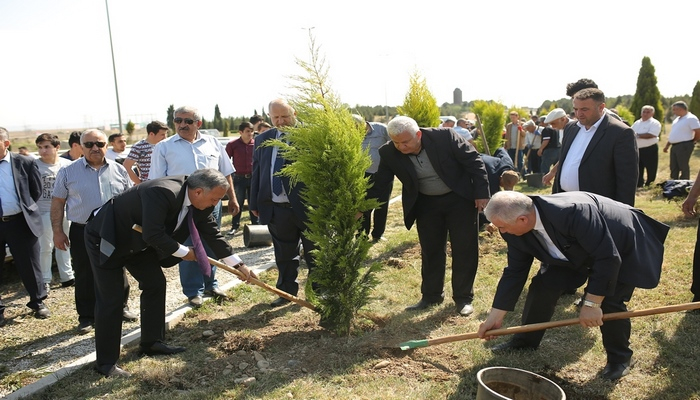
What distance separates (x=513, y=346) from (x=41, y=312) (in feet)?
16.3

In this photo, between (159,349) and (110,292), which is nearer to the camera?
(110,292)

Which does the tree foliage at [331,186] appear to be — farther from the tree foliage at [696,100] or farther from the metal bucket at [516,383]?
the tree foliage at [696,100]

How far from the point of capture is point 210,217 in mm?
4867

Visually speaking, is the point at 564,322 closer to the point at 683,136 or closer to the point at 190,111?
the point at 190,111

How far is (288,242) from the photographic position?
19.1 feet

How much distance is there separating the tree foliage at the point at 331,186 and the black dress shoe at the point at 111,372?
1.65 metres

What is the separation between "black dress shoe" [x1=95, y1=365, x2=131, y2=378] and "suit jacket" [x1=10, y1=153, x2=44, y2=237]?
2245 millimetres

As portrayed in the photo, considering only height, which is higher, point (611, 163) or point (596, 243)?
point (611, 163)

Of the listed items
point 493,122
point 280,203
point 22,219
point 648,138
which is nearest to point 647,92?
point 493,122

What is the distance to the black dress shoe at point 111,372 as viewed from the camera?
4422mm

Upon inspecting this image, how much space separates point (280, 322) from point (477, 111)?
39.3 ft

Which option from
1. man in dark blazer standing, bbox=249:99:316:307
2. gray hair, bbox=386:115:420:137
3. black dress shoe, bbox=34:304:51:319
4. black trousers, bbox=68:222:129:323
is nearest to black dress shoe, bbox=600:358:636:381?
gray hair, bbox=386:115:420:137

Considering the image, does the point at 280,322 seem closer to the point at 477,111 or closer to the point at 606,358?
the point at 606,358

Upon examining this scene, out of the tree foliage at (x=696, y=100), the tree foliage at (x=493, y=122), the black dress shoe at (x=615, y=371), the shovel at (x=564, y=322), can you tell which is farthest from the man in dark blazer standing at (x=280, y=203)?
the tree foliage at (x=696, y=100)
